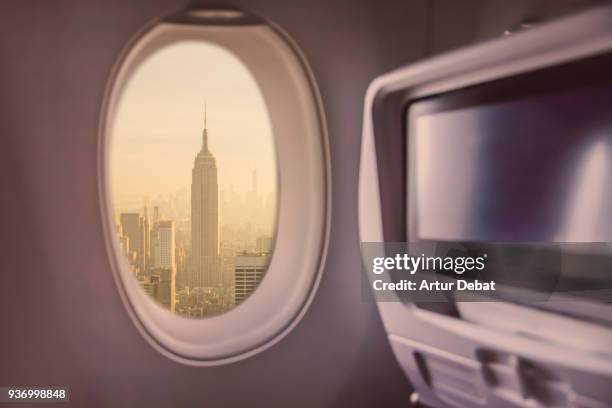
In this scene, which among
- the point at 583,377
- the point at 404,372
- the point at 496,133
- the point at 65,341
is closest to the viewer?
the point at 583,377

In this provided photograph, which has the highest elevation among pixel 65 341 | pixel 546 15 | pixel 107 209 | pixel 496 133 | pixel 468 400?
pixel 546 15

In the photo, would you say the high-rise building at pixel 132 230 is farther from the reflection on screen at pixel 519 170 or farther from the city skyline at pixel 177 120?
the reflection on screen at pixel 519 170

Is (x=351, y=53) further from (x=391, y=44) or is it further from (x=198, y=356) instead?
(x=198, y=356)

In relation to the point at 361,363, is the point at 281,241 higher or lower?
higher

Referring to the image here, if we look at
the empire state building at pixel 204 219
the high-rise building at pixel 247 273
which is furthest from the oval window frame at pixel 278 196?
the empire state building at pixel 204 219

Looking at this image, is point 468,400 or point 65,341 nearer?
point 468,400

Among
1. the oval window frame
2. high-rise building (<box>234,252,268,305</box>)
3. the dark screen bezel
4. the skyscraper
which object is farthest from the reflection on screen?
the skyscraper

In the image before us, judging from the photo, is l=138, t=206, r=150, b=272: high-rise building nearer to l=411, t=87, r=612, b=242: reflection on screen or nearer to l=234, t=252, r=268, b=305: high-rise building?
l=234, t=252, r=268, b=305: high-rise building

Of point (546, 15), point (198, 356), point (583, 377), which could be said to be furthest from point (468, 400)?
point (546, 15)
